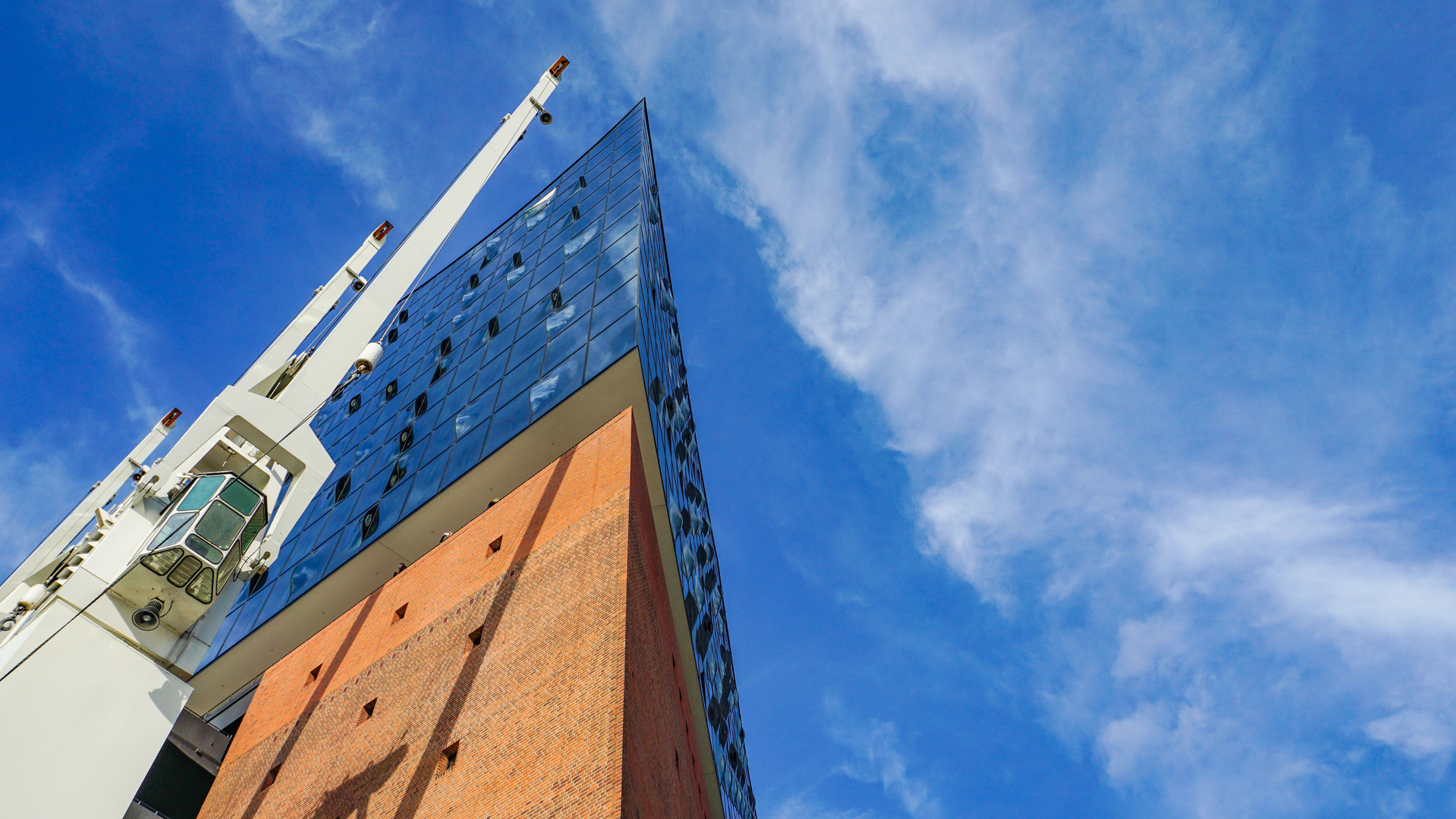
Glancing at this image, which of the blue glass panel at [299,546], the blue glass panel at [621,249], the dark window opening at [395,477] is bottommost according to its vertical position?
the blue glass panel at [299,546]

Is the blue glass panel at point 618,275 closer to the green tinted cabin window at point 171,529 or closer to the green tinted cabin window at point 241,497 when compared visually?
the green tinted cabin window at point 241,497

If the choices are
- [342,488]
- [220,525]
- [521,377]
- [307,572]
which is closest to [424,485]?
[521,377]

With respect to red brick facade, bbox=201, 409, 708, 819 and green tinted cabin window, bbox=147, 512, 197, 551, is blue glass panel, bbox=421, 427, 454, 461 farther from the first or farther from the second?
green tinted cabin window, bbox=147, 512, 197, 551

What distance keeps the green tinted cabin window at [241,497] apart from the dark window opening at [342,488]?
17.9 m

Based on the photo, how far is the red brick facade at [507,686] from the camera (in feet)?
39.6

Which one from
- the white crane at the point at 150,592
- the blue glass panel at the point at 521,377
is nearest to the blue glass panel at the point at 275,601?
the blue glass panel at the point at 521,377

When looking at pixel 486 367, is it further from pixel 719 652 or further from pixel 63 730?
pixel 63 730

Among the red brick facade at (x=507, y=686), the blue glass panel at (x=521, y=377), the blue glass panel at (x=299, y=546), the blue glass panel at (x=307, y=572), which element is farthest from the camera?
the blue glass panel at (x=299, y=546)

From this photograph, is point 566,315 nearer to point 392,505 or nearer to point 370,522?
point 392,505

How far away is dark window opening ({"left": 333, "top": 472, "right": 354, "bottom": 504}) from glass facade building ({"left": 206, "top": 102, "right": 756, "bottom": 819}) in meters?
0.08

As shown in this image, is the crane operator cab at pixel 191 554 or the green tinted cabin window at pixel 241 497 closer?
the crane operator cab at pixel 191 554

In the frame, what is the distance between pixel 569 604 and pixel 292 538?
61.2 feet

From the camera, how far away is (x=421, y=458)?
2542cm

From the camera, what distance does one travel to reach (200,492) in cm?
1087
